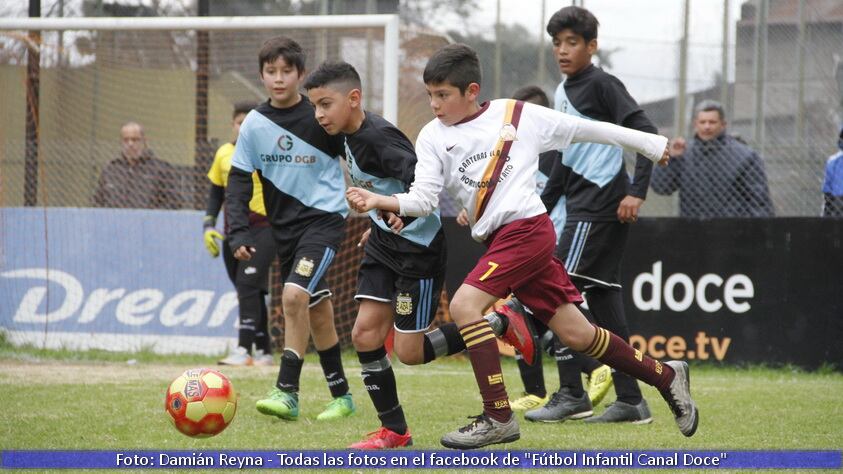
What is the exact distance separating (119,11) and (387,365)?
25.8 ft

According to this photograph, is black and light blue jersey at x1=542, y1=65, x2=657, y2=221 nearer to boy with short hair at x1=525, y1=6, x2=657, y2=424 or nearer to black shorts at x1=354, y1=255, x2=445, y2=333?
boy with short hair at x1=525, y1=6, x2=657, y2=424

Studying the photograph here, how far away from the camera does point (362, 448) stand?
541cm

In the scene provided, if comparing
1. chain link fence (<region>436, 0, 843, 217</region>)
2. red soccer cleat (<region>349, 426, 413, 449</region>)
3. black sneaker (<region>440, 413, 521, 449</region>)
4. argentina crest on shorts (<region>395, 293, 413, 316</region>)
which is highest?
chain link fence (<region>436, 0, 843, 217</region>)

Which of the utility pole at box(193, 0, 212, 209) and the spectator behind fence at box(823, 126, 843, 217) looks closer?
the spectator behind fence at box(823, 126, 843, 217)

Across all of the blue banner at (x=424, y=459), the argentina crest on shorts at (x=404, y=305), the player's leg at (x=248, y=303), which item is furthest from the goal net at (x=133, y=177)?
the blue banner at (x=424, y=459)

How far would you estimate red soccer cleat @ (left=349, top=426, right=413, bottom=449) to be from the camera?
5.46 metres

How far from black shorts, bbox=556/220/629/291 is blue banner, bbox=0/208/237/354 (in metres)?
5.11

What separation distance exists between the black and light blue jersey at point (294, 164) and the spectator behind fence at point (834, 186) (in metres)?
5.30

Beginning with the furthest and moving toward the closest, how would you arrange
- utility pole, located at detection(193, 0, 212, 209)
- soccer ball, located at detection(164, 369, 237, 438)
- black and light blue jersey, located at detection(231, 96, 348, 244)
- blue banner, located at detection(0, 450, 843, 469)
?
utility pole, located at detection(193, 0, 212, 209), black and light blue jersey, located at detection(231, 96, 348, 244), soccer ball, located at detection(164, 369, 237, 438), blue banner, located at detection(0, 450, 843, 469)

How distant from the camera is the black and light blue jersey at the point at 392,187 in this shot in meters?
5.73

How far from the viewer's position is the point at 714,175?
10523mm

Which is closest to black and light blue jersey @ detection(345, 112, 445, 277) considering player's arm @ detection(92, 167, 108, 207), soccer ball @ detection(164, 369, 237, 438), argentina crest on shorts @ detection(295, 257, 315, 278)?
argentina crest on shorts @ detection(295, 257, 315, 278)

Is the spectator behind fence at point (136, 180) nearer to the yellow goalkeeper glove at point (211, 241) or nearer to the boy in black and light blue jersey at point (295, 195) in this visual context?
the yellow goalkeeper glove at point (211, 241)

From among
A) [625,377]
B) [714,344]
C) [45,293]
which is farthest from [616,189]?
[45,293]
